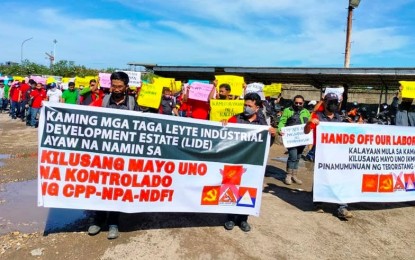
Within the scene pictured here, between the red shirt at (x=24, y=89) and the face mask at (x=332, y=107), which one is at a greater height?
the red shirt at (x=24, y=89)

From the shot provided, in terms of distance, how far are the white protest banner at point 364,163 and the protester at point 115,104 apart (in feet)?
9.30

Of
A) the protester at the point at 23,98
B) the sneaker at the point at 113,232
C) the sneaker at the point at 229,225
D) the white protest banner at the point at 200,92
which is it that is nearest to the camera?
the sneaker at the point at 113,232

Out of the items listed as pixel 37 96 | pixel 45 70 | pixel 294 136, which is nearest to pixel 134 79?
pixel 37 96

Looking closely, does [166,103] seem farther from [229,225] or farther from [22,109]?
[22,109]

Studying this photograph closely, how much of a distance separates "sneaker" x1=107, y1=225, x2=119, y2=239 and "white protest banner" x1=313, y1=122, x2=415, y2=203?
2896mm

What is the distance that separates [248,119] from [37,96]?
1229 cm

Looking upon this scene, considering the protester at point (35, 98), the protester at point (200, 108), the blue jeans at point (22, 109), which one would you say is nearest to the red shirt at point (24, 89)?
the blue jeans at point (22, 109)

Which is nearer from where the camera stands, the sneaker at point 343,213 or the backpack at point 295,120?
the sneaker at point 343,213

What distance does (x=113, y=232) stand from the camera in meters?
4.44

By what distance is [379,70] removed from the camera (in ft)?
48.8

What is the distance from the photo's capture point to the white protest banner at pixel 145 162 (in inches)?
167

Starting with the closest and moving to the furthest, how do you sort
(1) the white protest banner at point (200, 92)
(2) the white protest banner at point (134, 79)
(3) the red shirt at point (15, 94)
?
1. (1) the white protest banner at point (200, 92)
2. (2) the white protest banner at point (134, 79)
3. (3) the red shirt at point (15, 94)

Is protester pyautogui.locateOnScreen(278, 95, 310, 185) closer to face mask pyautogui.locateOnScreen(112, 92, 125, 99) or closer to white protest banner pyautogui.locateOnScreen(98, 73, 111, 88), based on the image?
face mask pyautogui.locateOnScreen(112, 92, 125, 99)

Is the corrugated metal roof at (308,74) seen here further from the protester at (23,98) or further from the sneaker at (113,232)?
the sneaker at (113,232)
